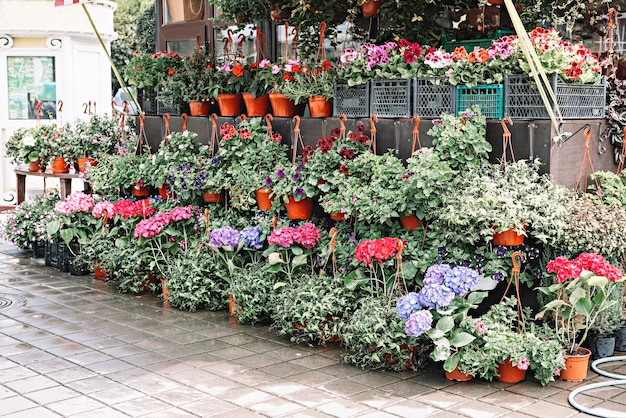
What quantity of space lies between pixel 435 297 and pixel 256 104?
10.9 feet

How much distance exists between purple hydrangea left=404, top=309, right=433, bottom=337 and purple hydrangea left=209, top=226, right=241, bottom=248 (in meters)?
2.18

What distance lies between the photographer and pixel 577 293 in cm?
507

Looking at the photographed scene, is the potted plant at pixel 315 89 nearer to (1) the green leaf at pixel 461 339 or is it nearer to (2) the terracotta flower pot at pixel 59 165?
(1) the green leaf at pixel 461 339

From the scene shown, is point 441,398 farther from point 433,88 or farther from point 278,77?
point 278,77

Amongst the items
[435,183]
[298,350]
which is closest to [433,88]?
[435,183]

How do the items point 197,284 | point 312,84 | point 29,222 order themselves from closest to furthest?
point 197,284
point 312,84
point 29,222

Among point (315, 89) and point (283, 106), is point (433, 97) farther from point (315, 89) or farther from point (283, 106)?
point (283, 106)

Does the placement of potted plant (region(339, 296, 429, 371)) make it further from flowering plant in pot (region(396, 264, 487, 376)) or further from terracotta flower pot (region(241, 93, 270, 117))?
terracotta flower pot (region(241, 93, 270, 117))

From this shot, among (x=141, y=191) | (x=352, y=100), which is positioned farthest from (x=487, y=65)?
(x=141, y=191)

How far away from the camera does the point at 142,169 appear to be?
26.2 ft

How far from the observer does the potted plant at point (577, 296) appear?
5.08m

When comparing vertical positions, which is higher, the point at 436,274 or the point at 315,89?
the point at 315,89

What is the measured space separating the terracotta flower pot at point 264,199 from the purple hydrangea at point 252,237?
0.79 feet

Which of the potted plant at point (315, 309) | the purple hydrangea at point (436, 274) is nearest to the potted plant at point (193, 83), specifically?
the potted plant at point (315, 309)
